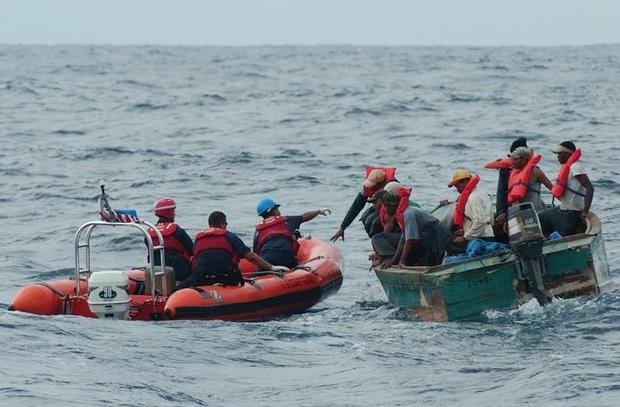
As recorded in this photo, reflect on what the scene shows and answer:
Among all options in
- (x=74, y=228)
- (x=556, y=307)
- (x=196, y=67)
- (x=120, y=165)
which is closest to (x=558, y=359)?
(x=556, y=307)

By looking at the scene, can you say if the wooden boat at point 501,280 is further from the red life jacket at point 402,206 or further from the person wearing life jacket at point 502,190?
the person wearing life jacket at point 502,190

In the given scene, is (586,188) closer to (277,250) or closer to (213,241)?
(277,250)

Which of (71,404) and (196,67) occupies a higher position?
(196,67)

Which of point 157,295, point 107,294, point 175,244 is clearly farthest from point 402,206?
point 107,294

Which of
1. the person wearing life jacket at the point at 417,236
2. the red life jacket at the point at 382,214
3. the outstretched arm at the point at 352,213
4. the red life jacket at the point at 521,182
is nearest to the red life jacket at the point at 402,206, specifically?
the person wearing life jacket at the point at 417,236

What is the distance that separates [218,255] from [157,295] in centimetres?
92

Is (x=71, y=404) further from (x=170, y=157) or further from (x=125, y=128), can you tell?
(x=125, y=128)

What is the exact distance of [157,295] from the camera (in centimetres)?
1523

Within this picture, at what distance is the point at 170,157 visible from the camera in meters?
32.9

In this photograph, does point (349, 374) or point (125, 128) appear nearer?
point (349, 374)

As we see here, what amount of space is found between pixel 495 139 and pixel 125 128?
12.7 m

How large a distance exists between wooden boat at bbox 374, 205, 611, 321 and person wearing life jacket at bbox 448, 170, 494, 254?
31.5 inches

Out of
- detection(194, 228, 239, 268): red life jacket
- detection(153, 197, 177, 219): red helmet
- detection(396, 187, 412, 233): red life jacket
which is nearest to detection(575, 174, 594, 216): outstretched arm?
detection(396, 187, 412, 233): red life jacket

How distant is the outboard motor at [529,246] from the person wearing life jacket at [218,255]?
10.6 feet
